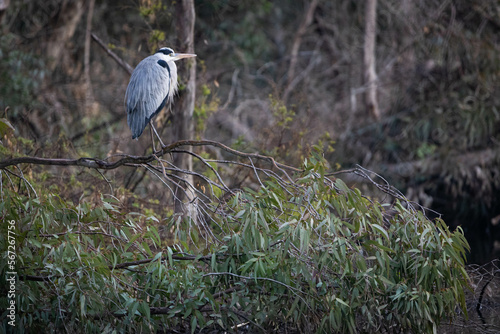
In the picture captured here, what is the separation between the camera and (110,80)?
37.5 feet

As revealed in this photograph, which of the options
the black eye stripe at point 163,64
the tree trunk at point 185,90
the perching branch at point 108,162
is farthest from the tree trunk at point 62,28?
the perching branch at point 108,162

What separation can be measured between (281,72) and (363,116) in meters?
3.19

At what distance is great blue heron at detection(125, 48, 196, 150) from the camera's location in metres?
4.97

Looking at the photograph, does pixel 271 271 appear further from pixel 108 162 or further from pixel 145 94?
pixel 145 94

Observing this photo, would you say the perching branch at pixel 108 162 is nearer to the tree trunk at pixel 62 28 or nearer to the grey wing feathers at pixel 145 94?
the grey wing feathers at pixel 145 94

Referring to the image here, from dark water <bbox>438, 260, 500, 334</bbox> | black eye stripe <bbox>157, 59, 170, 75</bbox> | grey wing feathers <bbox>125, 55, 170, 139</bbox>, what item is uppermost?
black eye stripe <bbox>157, 59, 170, 75</bbox>

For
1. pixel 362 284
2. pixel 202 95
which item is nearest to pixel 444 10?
pixel 202 95

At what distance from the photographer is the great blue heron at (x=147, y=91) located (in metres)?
4.97

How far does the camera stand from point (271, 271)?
12.7 ft

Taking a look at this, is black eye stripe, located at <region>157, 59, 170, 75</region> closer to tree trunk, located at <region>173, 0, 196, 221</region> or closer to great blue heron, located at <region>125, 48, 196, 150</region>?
great blue heron, located at <region>125, 48, 196, 150</region>

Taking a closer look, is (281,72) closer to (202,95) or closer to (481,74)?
(481,74)

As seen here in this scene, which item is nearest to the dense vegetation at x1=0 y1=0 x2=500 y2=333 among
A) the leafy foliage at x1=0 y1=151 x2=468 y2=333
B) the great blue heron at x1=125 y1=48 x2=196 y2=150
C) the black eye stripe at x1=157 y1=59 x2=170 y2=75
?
the leafy foliage at x1=0 y1=151 x2=468 y2=333

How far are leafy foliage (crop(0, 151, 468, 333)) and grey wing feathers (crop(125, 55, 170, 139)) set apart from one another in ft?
3.58

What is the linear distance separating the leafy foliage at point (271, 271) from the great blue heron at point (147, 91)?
3.61 feet
